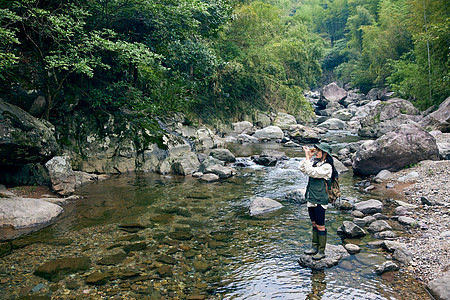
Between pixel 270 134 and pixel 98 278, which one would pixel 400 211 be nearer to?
pixel 98 278

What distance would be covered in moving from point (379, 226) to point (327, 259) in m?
1.94

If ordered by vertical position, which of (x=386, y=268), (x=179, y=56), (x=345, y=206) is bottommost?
(x=386, y=268)

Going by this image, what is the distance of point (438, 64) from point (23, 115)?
24292mm

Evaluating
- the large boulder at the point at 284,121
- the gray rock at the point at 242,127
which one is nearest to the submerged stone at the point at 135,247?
the gray rock at the point at 242,127

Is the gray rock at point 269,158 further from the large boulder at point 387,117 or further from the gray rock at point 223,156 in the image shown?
the large boulder at point 387,117

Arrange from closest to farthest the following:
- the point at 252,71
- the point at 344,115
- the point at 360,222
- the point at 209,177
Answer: the point at 360,222, the point at 209,177, the point at 252,71, the point at 344,115

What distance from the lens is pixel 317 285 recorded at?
431 centimetres

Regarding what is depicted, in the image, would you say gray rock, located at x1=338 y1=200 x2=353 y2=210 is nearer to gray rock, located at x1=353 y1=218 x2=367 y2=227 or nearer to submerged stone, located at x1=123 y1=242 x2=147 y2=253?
gray rock, located at x1=353 y1=218 x2=367 y2=227

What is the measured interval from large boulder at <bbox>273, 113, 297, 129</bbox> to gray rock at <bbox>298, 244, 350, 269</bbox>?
21.1m

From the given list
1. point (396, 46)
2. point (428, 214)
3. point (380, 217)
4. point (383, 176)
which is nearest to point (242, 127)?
point (383, 176)

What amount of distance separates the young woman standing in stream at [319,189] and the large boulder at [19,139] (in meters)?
6.82

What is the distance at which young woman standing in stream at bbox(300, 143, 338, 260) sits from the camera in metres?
4.83

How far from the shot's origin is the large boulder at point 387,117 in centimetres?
2008

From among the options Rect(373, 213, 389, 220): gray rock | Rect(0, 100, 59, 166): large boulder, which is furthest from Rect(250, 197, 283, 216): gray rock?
Rect(0, 100, 59, 166): large boulder
